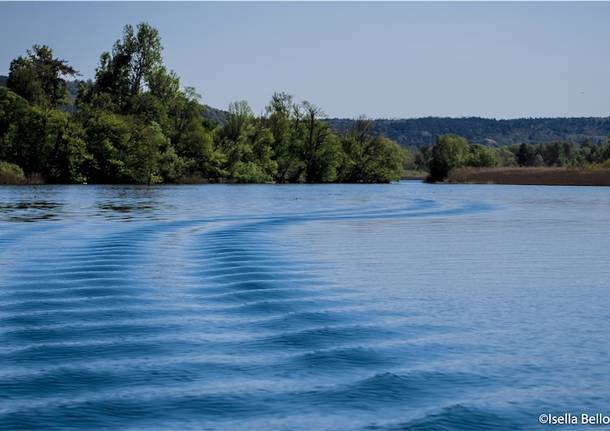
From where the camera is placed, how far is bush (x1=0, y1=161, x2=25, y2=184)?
75.2 meters

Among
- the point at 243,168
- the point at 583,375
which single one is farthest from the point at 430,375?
the point at 243,168

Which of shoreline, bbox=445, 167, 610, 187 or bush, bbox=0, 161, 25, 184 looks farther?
shoreline, bbox=445, 167, 610, 187

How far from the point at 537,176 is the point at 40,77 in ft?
207

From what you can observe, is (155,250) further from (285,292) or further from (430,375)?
(430,375)

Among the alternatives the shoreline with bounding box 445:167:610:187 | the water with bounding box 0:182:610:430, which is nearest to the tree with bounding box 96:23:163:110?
the shoreline with bounding box 445:167:610:187

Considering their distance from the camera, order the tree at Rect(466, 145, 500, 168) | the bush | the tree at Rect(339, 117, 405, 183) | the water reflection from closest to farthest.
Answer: the water reflection < the bush < the tree at Rect(339, 117, 405, 183) < the tree at Rect(466, 145, 500, 168)

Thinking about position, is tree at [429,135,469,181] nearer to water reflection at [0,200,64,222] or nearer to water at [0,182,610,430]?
water reflection at [0,200,64,222]

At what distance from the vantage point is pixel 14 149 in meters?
83.1

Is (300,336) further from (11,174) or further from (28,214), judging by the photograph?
(11,174)

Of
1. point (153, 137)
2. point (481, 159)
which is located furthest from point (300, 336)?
point (481, 159)

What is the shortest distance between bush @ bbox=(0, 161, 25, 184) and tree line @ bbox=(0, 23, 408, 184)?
0.10 m

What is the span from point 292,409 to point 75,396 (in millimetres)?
1781

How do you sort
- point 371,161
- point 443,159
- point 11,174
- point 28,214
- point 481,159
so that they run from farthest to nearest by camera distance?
point 481,159 → point 443,159 → point 371,161 → point 11,174 → point 28,214

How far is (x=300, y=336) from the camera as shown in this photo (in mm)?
8844
